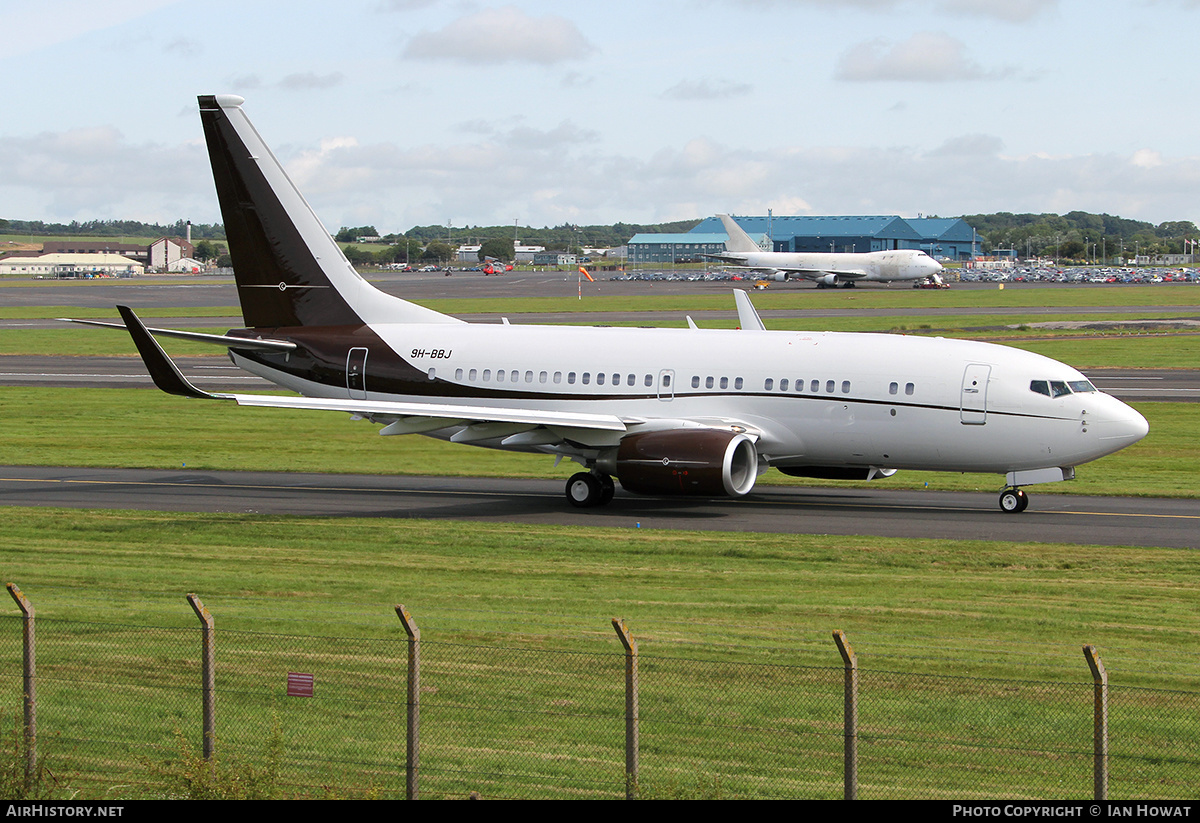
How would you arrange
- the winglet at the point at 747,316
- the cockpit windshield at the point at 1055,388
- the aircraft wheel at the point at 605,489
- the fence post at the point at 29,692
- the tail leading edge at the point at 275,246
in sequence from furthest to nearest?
1. the winglet at the point at 747,316
2. the tail leading edge at the point at 275,246
3. the aircraft wheel at the point at 605,489
4. the cockpit windshield at the point at 1055,388
5. the fence post at the point at 29,692

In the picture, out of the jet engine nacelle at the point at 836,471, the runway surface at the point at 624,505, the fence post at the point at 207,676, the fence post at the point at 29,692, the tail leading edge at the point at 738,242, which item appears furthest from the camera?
the tail leading edge at the point at 738,242

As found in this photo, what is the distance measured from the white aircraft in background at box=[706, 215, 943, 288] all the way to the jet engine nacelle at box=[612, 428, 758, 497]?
12811 centimetres

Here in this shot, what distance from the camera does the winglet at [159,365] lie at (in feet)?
94.2

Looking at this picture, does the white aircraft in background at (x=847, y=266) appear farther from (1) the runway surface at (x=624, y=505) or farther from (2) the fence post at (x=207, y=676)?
(2) the fence post at (x=207, y=676)

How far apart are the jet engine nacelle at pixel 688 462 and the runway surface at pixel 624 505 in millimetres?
781

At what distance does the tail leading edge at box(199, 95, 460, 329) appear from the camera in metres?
37.2

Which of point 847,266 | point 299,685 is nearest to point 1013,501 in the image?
point 299,685

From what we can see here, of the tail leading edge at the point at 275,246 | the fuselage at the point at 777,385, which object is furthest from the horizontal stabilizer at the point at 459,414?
the tail leading edge at the point at 275,246

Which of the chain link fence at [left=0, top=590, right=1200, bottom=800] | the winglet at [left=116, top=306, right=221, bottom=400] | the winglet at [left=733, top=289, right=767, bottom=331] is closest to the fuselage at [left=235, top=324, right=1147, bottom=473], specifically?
the winglet at [left=733, top=289, right=767, bottom=331]

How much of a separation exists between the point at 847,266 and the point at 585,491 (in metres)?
134

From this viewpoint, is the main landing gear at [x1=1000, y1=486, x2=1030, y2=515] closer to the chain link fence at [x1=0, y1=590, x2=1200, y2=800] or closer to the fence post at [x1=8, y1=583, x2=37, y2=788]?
the chain link fence at [x1=0, y1=590, x2=1200, y2=800]

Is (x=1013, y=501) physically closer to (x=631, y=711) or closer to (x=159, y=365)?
(x=159, y=365)

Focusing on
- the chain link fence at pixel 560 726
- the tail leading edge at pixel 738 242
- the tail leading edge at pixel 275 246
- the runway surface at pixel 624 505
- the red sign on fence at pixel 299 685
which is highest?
the tail leading edge at pixel 738 242

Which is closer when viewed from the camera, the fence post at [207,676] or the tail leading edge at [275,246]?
the fence post at [207,676]
